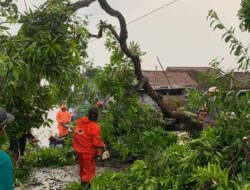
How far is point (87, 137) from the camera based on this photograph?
315 inches

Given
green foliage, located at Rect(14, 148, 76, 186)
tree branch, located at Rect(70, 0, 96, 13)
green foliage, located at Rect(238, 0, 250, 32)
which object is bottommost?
green foliage, located at Rect(14, 148, 76, 186)

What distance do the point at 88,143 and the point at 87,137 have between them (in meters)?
0.11

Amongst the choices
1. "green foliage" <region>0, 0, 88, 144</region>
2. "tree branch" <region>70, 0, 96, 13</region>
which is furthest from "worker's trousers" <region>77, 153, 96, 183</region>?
"tree branch" <region>70, 0, 96, 13</region>

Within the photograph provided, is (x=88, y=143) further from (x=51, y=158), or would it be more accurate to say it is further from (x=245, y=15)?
(x=245, y=15)

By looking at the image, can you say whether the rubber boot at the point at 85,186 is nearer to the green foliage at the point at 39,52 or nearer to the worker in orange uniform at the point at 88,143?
the worker in orange uniform at the point at 88,143

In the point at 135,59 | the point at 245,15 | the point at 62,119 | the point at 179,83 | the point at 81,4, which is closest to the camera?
the point at 81,4

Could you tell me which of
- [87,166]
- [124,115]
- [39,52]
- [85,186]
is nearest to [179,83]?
[124,115]

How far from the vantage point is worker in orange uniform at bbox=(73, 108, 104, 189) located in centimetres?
792

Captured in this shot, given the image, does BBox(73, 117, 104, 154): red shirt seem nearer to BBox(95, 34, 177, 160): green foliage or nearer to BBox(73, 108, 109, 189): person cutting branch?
BBox(73, 108, 109, 189): person cutting branch

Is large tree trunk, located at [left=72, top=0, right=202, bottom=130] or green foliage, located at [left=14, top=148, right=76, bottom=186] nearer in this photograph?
large tree trunk, located at [left=72, top=0, right=202, bottom=130]

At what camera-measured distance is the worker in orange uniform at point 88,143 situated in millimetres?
7918

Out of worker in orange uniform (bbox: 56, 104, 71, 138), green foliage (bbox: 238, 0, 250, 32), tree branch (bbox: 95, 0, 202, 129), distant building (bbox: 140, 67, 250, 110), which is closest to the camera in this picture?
distant building (bbox: 140, 67, 250, 110)

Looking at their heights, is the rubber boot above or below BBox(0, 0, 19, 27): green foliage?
below

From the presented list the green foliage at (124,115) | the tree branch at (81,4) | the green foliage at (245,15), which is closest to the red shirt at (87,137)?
the green foliage at (124,115)
